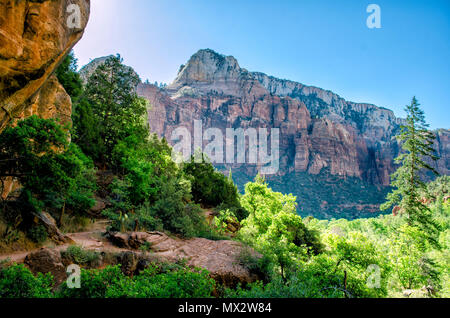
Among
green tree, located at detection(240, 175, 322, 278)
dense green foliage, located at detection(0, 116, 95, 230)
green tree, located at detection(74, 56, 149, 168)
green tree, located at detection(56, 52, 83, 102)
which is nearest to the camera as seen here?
dense green foliage, located at detection(0, 116, 95, 230)

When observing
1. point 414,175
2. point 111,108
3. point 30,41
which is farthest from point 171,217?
point 414,175

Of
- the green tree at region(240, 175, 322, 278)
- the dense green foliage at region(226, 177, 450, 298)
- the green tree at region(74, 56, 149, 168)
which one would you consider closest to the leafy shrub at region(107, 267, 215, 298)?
the dense green foliage at region(226, 177, 450, 298)

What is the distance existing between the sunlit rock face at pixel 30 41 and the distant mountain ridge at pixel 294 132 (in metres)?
91.1

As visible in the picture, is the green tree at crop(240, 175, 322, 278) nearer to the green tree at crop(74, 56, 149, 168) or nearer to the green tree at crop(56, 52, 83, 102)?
the green tree at crop(74, 56, 149, 168)

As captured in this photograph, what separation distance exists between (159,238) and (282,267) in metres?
6.20

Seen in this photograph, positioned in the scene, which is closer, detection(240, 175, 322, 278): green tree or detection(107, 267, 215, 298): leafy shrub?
detection(107, 267, 215, 298): leafy shrub

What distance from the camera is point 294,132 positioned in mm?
121250

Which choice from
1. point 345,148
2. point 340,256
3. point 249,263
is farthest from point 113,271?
point 345,148

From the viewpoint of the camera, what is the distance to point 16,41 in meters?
6.04

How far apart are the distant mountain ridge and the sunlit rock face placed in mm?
91099

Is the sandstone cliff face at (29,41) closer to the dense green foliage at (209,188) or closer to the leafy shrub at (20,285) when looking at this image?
the leafy shrub at (20,285)

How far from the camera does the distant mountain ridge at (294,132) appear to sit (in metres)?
98.4

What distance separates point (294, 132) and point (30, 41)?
123972 mm

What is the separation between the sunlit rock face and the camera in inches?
233
